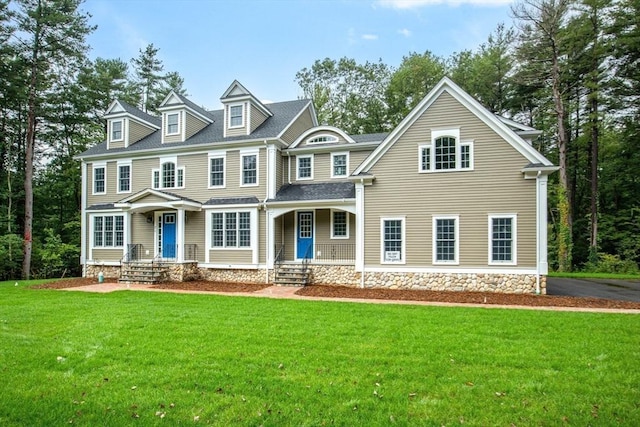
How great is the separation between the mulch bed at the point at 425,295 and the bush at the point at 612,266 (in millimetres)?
12321

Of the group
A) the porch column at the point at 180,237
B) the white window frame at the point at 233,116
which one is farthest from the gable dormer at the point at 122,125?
the porch column at the point at 180,237

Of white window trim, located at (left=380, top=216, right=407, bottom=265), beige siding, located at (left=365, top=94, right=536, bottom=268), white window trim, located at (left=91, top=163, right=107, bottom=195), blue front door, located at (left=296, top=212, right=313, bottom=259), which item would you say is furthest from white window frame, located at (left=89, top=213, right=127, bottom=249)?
white window trim, located at (left=380, top=216, right=407, bottom=265)

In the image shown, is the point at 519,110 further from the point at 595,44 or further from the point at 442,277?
the point at 442,277

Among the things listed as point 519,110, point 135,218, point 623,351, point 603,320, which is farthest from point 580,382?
point 519,110

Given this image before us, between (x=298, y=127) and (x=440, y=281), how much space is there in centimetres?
1057

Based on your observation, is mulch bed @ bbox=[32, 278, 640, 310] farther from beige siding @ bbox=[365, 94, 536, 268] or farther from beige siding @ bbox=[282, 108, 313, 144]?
beige siding @ bbox=[282, 108, 313, 144]

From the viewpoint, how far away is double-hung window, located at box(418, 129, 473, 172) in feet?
42.9

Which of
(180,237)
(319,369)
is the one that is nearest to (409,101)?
(180,237)

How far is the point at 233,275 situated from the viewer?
16516mm

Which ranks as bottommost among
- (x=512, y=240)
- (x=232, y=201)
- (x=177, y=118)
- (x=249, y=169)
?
(x=512, y=240)

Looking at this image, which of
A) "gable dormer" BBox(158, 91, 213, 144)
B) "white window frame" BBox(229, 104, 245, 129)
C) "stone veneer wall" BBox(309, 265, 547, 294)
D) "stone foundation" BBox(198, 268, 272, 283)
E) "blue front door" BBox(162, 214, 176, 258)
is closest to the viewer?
"stone veneer wall" BBox(309, 265, 547, 294)

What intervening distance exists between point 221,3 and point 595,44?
23235 millimetres

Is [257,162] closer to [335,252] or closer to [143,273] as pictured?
[335,252]

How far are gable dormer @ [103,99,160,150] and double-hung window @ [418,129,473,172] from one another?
51.4 feet
